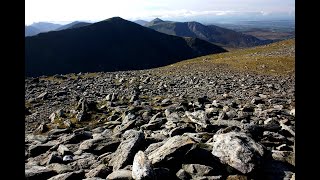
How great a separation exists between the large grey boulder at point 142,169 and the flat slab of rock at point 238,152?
2.82 meters

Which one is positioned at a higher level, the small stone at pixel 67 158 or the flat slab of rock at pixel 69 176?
the flat slab of rock at pixel 69 176

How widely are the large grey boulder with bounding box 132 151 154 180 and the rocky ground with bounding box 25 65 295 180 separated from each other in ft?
0.12

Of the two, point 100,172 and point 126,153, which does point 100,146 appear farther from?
point 100,172

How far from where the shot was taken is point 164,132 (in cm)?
1972

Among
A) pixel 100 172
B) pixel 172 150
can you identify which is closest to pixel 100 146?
pixel 100 172

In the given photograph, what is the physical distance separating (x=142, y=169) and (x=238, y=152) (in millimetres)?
3678

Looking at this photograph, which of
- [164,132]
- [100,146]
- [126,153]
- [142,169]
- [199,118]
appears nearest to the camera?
[142,169]

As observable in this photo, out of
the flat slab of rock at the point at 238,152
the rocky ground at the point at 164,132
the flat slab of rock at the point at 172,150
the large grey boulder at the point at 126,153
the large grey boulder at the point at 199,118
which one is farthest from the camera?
the large grey boulder at the point at 199,118

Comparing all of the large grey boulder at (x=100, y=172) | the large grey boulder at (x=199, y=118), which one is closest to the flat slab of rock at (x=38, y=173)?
the large grey boulder at (x=100, y=172)

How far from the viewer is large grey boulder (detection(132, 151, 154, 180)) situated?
39.2 feet

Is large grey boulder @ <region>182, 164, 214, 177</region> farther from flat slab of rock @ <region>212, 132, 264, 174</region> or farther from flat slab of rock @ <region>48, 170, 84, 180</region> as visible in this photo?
flat slab of rock @ <region>48, 170, 84, 180</region>

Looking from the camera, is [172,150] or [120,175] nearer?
[120,175]

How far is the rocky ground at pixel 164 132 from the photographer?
42.4 ft

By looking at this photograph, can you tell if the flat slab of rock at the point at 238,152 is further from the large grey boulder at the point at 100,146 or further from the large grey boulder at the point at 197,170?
the large grey boulder at the point at 100,146
